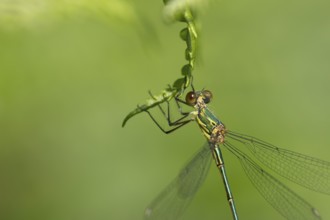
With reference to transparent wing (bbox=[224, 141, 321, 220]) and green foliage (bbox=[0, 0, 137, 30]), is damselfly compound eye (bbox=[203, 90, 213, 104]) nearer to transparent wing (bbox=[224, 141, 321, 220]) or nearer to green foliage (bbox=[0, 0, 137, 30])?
transparent wing (bbox=[224, 141, 321, 220])

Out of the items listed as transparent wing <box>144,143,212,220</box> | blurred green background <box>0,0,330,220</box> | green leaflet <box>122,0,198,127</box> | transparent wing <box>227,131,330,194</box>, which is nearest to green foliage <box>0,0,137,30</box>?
green leaflet <box>122,0,198,127</box>

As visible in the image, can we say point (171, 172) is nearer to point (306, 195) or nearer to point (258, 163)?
point (258, 163)

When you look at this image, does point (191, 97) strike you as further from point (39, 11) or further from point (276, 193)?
point (39, 11)

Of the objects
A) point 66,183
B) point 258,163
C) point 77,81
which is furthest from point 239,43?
point 66,183

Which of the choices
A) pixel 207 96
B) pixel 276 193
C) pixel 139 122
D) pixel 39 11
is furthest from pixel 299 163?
pixel 39 11

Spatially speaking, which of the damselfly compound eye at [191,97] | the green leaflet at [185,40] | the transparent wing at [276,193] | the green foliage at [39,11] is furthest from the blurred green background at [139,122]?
the green leaflet at [185,40]
